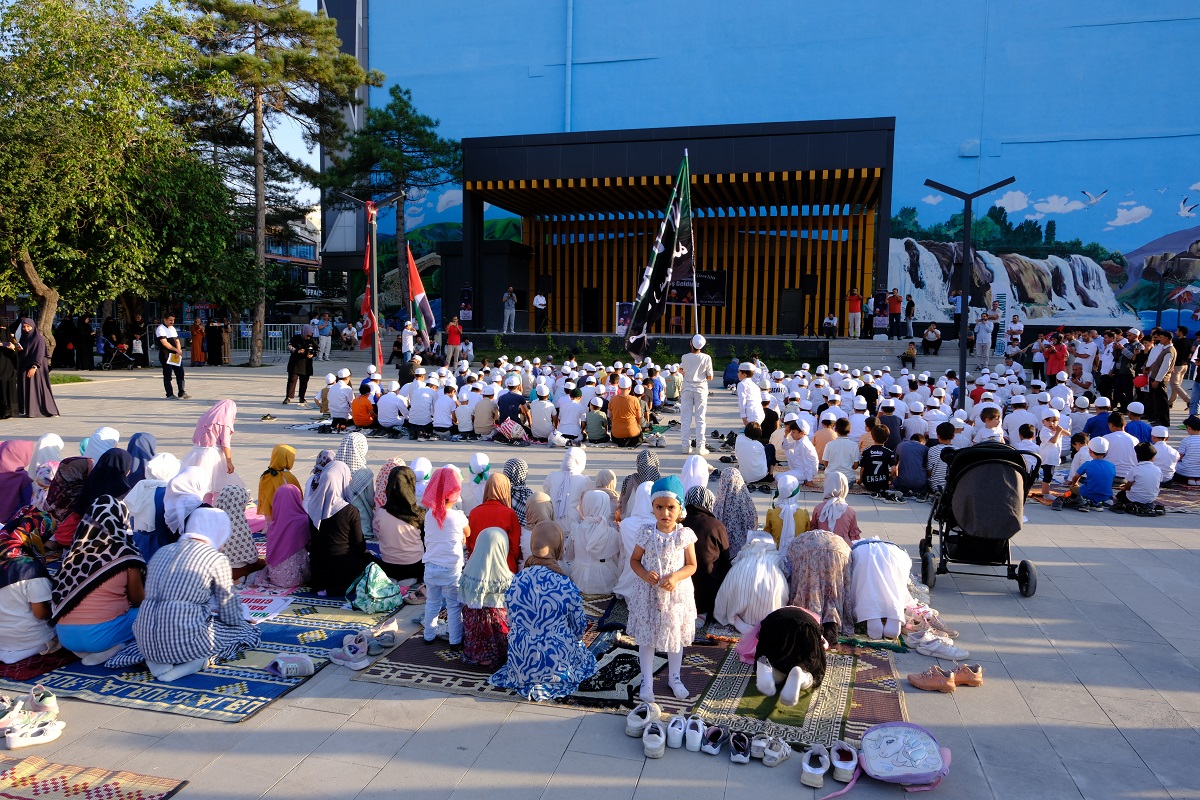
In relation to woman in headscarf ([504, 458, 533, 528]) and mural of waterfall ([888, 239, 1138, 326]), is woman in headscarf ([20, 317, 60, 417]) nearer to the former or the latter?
woman in headscarf ([504, 458, 533, 528])

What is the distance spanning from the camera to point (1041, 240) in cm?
3353

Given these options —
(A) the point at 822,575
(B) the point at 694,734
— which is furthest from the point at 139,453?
(A) the point at 822,575

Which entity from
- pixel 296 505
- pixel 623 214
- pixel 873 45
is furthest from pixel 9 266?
pixel 873 45

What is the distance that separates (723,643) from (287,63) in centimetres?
2499

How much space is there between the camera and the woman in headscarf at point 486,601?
16.3ft

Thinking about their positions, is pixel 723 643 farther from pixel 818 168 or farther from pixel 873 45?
pixel 873 45

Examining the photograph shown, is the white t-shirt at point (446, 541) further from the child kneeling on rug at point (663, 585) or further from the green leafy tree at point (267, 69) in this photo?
the green leafy tree at point (267, 69)

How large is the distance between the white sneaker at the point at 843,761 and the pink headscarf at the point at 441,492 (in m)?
2.89

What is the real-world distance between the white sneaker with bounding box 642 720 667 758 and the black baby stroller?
10.8 feet

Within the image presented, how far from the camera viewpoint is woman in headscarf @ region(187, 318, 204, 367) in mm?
25656

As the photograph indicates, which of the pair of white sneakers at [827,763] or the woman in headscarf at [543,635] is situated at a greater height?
the woman in headscarf at [543,635]


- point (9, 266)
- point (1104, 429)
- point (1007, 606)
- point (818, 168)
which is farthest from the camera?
point (818, 168)

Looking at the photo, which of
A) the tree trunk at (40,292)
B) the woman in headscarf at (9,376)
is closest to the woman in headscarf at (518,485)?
the woman in headscarf at (9,376)

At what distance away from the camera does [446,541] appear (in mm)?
5438
